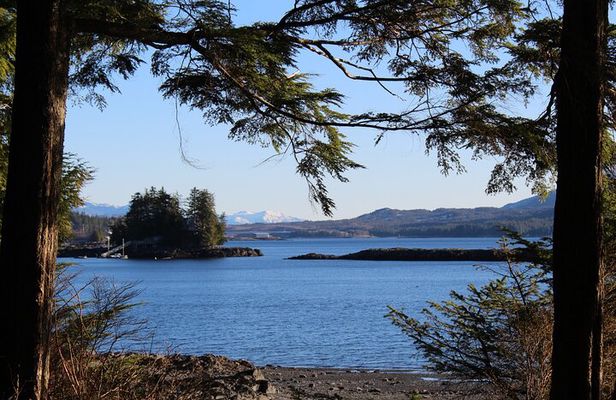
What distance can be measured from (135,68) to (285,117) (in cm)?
170

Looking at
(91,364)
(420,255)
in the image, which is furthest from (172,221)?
(91,364)

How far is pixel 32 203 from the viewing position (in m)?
5.88

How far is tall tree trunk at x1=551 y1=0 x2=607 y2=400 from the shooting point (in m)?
6.02

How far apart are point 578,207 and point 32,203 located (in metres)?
4.15

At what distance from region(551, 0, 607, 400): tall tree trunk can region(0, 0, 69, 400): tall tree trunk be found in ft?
12.9

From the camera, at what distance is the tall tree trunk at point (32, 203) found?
18.9ft

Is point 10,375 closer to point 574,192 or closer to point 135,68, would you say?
point 135,68

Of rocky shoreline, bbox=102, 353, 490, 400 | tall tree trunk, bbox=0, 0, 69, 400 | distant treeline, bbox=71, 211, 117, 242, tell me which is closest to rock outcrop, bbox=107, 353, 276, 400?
rocky shoreline, bbox=102, 353, 490, 400

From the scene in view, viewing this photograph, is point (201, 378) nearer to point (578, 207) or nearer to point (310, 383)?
point (578, 207)

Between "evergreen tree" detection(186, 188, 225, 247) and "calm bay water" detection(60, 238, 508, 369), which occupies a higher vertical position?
"evergreen tree" detection(186, 188, 225, 247)

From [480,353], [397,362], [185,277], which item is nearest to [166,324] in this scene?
[397,362]

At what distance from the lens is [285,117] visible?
8617mm

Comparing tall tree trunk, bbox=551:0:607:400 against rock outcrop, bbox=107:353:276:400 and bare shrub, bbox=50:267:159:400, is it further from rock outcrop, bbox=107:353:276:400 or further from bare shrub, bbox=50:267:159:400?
bare shrub, bbox=50:267:159:400

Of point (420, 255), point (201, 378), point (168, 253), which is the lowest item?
point (168, 253)
